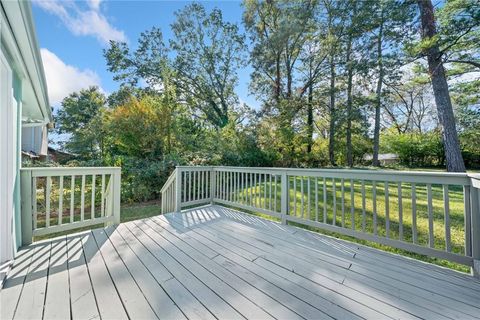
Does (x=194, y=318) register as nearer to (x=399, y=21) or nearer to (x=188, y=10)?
(x=399, y=21)

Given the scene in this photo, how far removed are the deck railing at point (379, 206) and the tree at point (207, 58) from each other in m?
9.16

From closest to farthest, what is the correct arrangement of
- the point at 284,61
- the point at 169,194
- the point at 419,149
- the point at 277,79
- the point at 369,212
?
the point at 369,212
the point at 169,194
the point at 277,79
the point at 284,61
the point at 419,149

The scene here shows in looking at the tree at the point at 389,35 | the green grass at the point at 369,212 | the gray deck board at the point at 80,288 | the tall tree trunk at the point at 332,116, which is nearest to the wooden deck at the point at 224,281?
the gray deck board at the point at 80,288

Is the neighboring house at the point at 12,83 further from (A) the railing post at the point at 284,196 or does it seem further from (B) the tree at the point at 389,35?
(B) the tree at the point at 389,35

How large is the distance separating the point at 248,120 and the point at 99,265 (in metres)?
10.6

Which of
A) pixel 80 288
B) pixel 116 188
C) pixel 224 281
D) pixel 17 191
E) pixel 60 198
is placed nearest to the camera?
pixel 80 288

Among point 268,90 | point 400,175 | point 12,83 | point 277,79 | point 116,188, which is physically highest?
point 277,79

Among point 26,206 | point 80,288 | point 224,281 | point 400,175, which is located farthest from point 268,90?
point 80,288

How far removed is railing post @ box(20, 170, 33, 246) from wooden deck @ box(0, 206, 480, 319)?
6.9 inches

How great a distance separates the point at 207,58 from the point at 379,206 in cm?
1239

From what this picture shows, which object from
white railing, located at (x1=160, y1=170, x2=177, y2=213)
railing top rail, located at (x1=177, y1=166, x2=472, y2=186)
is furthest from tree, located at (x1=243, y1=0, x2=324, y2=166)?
railing top rail, located at (x1=177, y1=166, x2=472, y2=186)

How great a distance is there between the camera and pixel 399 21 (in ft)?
25.3

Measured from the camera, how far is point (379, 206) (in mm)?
4094

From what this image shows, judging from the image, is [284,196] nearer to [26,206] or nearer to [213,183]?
[213,183]
